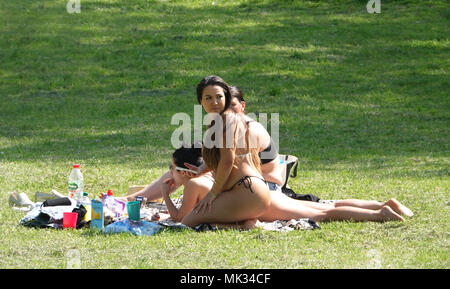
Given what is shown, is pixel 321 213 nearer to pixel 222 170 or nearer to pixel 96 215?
pixel 222 170

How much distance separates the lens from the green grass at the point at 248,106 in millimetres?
6496

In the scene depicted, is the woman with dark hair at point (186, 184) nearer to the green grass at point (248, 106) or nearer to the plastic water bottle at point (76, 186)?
the green grass at point (248, 106)

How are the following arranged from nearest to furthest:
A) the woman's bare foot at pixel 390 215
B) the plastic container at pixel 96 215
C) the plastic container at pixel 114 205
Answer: the plastic container at pixel 96 215 < the woman's bare foot at pixel 390 215 < the plastic container at pixel 114 205

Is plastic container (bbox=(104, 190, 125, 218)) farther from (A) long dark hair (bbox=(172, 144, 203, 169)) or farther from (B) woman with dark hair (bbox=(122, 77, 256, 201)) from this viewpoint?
(A) long dark hair (bbox=(172, 144, 203, 169))

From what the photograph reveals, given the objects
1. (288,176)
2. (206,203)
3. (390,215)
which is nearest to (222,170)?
(206,203)

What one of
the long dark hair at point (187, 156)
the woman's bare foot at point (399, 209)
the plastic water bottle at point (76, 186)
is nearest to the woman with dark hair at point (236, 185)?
the woman's bare foot at point (399, 209)

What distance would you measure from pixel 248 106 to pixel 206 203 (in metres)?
9.26

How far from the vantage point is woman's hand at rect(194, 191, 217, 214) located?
705 cm

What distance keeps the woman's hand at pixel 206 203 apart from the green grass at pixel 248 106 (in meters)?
0.30

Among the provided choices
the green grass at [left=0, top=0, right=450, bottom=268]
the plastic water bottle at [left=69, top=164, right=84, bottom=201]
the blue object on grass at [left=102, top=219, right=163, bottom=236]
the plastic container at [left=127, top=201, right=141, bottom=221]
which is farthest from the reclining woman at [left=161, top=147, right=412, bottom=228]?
the plastic water bottle at [left=69, top=164, right=84, bottom=201]

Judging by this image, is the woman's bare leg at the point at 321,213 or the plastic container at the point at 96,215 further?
the woman's bare leg at the point at 321,213

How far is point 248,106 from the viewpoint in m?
16.2

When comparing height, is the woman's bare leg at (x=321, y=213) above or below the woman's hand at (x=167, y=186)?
below
